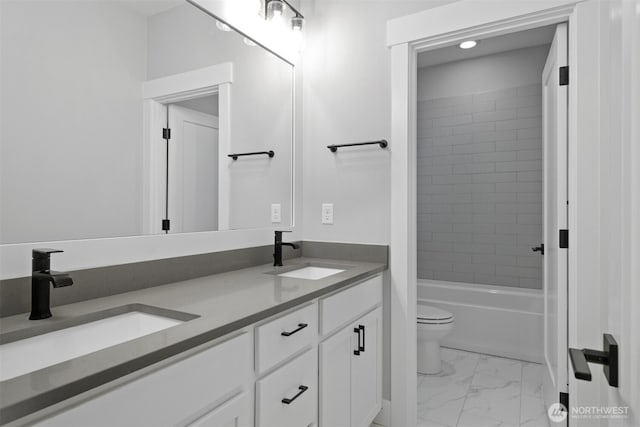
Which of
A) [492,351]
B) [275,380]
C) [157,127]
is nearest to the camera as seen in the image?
[275,380]

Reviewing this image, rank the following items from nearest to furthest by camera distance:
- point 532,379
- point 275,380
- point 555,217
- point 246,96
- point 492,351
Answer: point 275,380 < point 555,217 < point 246,96 < point 532,379 < point 492,351

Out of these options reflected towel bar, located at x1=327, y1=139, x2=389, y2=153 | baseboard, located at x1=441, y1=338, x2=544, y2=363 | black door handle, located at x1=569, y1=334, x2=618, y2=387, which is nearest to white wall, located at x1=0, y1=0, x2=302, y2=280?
reflected towel bar, located at x1=327, y1=139, x2=389, y2=153

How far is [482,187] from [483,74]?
1.06m

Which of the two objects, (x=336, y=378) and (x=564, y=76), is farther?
(x=564, y=76)

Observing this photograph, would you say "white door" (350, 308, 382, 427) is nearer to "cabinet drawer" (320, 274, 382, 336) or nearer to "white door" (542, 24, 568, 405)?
"cabinet drawer" (320, 274, 382, 336)

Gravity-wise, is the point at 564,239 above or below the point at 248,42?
below

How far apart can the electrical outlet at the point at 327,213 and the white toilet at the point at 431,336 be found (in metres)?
1.04

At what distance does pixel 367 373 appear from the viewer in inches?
71.1

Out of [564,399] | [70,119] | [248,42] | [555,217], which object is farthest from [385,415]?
[248,42]

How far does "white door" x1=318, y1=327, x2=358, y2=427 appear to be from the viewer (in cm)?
143

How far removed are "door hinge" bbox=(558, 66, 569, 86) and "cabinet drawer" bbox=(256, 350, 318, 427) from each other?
65.4 inches

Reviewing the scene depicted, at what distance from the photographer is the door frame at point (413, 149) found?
163 centimetres

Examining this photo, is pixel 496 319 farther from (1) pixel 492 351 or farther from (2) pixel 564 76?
(2) pixel 564 76

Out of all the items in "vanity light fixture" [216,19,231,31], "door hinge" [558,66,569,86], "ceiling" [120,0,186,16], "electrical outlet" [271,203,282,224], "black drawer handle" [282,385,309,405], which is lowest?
"black drawer handle" [282,385,309,405]
